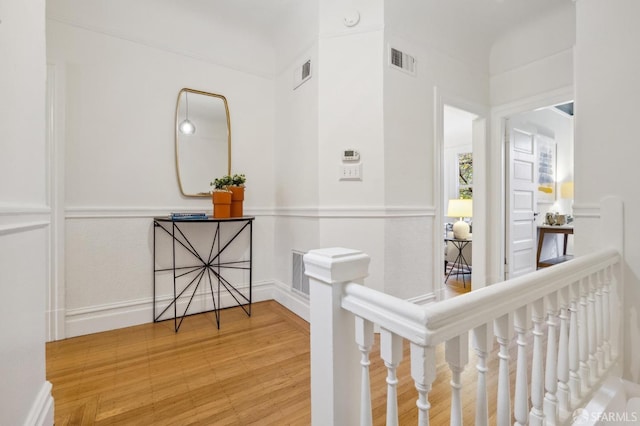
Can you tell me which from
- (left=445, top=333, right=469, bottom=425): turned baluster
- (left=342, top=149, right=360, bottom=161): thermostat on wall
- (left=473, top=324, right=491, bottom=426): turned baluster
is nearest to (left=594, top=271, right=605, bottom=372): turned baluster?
(left=473, top=324, right=491, bottom=426): turned baluster

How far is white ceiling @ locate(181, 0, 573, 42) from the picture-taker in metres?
2.57

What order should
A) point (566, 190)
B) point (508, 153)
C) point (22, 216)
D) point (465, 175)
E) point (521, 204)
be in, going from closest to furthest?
1. point (22, 216)
2. point (508, 153)
3. point (521, 204)
4. point (566, 190)
5. point (465, 175)

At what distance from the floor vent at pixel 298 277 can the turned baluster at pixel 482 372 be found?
1.90 metres

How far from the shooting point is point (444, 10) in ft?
8.59

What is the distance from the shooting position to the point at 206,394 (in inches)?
60.8

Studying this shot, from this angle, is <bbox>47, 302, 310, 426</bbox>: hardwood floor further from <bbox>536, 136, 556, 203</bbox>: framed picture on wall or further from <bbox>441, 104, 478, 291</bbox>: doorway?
<bbox>536, 136, 556, 203</bbox>: framed picture on wall

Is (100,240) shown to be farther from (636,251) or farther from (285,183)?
(636,251)

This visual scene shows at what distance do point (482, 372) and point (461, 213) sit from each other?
3811 mm

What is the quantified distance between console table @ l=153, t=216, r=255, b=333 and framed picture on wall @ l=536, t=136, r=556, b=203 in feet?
13.7

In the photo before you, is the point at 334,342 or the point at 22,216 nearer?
the point at 334,342

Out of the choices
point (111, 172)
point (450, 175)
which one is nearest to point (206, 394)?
point (111, 172)

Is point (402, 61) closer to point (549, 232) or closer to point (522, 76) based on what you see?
point (522, 76)

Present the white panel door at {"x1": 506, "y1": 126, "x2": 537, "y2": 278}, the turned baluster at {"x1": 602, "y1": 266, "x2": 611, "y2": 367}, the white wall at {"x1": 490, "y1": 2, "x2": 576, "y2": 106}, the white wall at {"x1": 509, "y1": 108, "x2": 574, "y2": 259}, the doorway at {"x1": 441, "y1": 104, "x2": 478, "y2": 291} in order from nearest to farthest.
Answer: the turned baluster at {"x1": 602, "y1": 266, "x2": 611, "y2": 367} < the white wall at {"x1": 490, "y1": 2, "x2": 576, "y2": 106} < the white panel door at {"x1": 506, "y1": 126, "x2": 537, "y2": 278} < the white wall at {"x1": 509, "y1": 108, "x2": 574, "y2": 259} < the doorway at {"x1": 441, "y1": 104, "x2": 478, "y2": 291}

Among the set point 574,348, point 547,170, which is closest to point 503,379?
point 574,348
